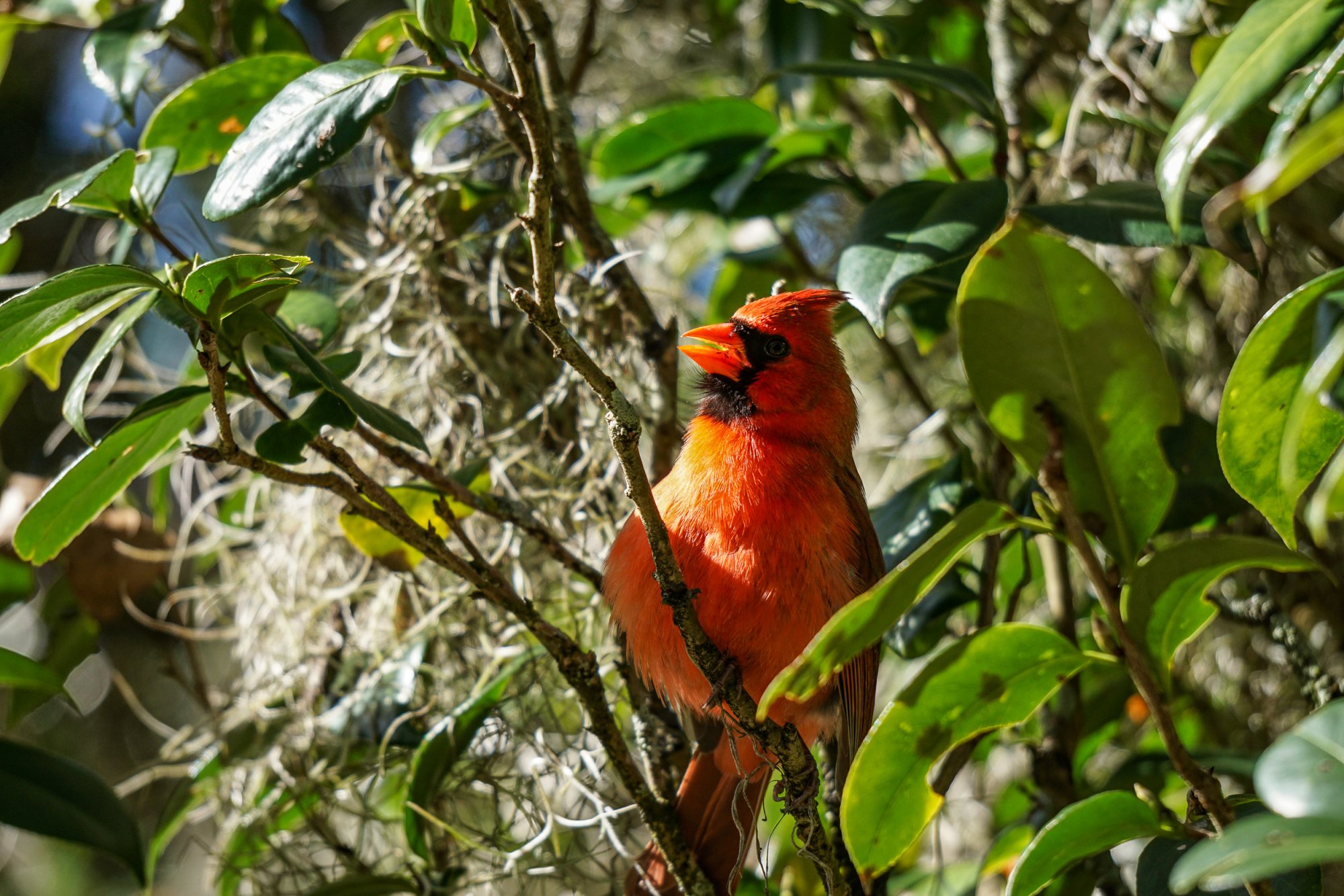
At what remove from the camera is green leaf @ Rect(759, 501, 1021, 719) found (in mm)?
1087

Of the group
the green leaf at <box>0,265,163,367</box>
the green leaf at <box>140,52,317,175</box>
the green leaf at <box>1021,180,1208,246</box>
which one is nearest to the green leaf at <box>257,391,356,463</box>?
the green leaf at <box>0,265,163,367</box>

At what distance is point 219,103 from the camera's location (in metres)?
1.75

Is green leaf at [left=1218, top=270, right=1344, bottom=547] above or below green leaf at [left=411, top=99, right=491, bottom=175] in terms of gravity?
below

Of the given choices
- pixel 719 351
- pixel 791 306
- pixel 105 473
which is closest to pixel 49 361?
pixel 105 473

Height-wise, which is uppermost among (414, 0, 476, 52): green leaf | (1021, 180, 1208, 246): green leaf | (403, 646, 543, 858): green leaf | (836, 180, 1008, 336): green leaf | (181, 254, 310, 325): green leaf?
(414, 0, 476, 52): green leaf

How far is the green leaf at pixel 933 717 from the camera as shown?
123 centimetres

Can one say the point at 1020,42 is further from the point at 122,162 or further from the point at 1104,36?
the point at 122,162

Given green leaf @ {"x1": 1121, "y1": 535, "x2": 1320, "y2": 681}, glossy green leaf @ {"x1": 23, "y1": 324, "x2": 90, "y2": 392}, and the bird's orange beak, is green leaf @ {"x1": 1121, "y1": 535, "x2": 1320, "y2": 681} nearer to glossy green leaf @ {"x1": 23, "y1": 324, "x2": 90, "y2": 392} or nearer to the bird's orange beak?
the bird's orange beak

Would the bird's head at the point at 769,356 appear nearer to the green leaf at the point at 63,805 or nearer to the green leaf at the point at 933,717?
the green leaf at the point at 933,717

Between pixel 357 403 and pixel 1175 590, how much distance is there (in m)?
0.97

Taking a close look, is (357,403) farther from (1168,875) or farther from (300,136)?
(1168,875)

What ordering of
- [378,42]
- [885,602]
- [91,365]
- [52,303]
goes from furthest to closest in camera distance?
[378,42] < [91,365] < [52,303] < [885,602]

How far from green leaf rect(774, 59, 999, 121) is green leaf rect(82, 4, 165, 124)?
40.5 inches

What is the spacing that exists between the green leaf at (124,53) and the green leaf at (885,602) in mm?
1321
